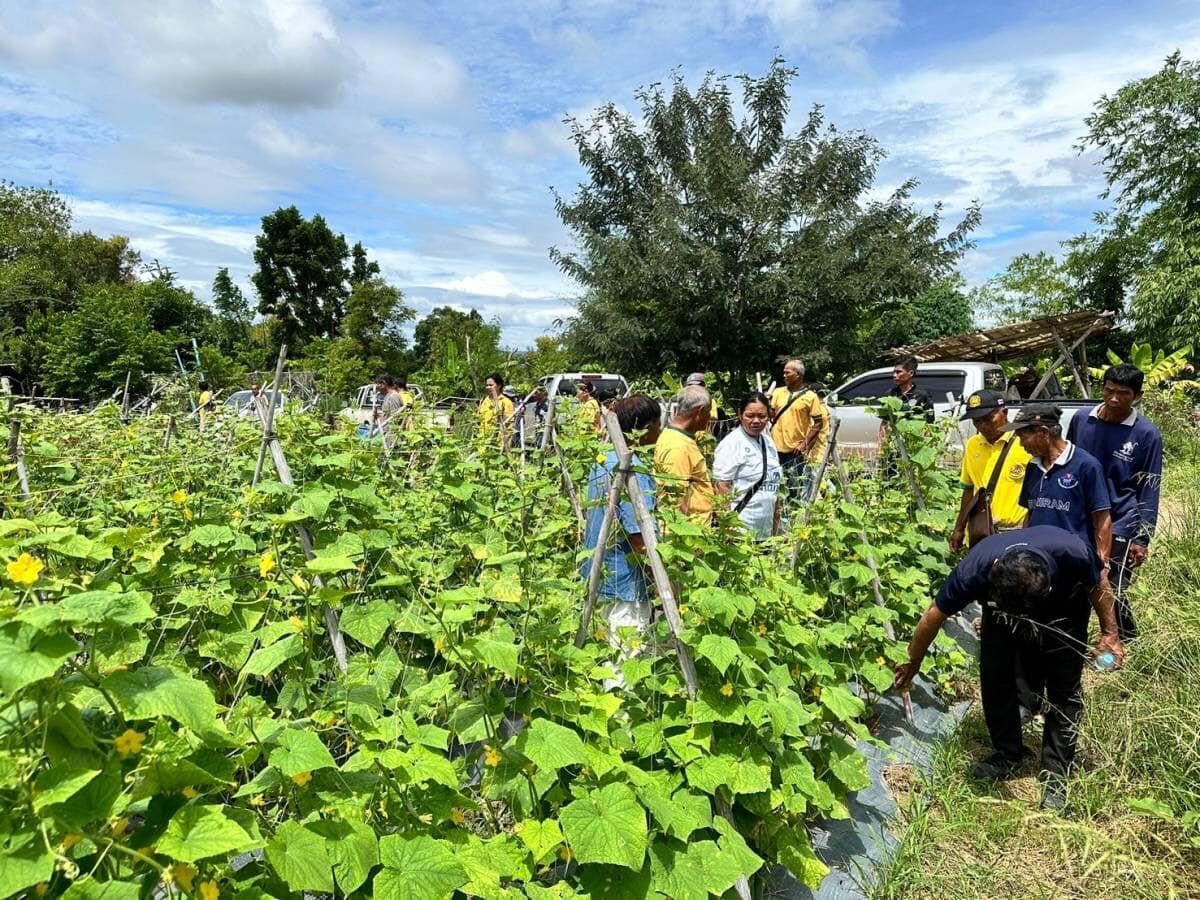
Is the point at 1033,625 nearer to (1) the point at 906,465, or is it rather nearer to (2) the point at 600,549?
(2) the point at 600,549

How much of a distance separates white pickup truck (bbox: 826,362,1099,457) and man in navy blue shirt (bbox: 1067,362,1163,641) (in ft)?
11.0

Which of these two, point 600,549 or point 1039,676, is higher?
point 600,549

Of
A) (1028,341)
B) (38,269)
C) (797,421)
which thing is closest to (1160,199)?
(1028,341)

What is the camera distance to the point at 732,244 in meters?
12.7

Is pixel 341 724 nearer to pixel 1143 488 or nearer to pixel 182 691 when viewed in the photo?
pixel 182 691

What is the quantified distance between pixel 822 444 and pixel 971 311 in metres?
27.4

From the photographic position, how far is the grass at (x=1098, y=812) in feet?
7.47

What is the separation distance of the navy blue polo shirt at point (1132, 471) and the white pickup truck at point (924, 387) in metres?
3.36

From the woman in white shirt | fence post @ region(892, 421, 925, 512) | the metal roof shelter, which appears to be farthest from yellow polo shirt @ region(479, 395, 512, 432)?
the metal roof shelter

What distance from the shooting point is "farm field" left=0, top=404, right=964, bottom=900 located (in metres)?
1.11

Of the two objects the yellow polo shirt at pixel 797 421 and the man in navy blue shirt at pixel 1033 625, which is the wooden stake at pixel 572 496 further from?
the yellow polo shirt at pixel 797 421

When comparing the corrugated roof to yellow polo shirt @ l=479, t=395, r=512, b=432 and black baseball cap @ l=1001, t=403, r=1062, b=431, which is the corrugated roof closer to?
black baseball cap @ l=1001, t=403, r=1062, b=431

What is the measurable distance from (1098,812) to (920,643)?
2.57 feet

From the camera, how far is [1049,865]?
2395 millimetres
